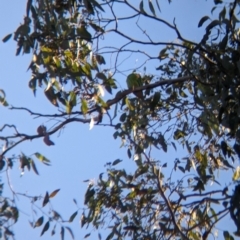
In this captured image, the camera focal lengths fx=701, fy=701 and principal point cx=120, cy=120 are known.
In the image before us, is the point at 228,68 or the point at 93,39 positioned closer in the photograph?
the point at 228,68

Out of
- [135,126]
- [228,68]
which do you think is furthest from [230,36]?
[135,126]

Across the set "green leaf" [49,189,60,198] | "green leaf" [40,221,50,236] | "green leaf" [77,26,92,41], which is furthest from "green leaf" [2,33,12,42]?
"green leaf" [40,221,50,236]

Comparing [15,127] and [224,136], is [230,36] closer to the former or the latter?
[224,136]

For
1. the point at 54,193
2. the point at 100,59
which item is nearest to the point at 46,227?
the point at 54,193

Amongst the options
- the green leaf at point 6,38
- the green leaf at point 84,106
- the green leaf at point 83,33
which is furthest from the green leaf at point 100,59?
the green leaf at point 6,38

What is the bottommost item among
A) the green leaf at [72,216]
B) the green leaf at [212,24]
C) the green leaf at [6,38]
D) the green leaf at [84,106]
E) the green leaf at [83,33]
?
the green leaf at [72,216]

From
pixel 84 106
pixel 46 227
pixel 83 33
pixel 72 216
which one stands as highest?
pixel 83 33

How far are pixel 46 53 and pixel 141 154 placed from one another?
3.37ft

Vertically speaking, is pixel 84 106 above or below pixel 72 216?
above

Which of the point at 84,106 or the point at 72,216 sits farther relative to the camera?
the point at 72,216

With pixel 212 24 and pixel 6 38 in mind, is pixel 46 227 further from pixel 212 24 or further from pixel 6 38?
pixel 212 24

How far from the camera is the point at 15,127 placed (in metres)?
4.16

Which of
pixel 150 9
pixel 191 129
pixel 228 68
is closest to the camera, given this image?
pixel 228 68

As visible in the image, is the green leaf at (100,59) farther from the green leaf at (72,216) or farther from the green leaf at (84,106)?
the green leaf at (72,216)
